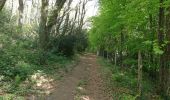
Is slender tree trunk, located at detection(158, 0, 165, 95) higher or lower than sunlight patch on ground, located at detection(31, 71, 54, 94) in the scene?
higher

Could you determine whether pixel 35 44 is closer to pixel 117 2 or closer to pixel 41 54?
pixel 41 54

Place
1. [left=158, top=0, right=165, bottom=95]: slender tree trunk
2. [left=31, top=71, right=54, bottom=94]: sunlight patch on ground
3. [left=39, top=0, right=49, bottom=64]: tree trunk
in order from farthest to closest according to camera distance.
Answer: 1. [left=39, top=0, right=49, bottom=64]: tree trunk
2. [left=158, top=0, right=165, bottom=95]: slender tree trunk
3. [left=31, top=71, right=54, bottom=94]: sunlight patch on ground

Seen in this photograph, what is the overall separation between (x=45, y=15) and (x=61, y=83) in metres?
7.35

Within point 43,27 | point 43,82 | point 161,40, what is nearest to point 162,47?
point 161,40

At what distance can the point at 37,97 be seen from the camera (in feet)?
38.4

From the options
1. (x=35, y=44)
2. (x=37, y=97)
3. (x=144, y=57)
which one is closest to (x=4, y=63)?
(x=37, y=97)

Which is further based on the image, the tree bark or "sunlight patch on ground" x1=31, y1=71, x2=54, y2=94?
the tree bark

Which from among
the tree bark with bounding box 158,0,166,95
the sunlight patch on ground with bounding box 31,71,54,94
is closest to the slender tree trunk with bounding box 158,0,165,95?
the tree bark with bounding box 158,0,166,95

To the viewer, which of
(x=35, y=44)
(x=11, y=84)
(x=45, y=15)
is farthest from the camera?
(x=35, y=44)

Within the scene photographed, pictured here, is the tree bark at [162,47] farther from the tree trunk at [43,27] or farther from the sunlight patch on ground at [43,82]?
the tree trunk at [43,27]

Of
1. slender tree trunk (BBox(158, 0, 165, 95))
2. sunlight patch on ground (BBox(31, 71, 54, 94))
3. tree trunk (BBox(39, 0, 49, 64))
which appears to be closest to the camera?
sunlight patch on ground (BBox(31, 71, 54, 94))

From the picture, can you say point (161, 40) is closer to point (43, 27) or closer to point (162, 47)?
point (162, 47)

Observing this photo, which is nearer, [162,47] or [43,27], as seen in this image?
[162,47]

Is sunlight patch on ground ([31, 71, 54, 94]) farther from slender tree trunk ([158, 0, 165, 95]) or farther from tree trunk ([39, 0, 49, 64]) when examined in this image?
slender tree trunk ([158, 0, 165, 95])
